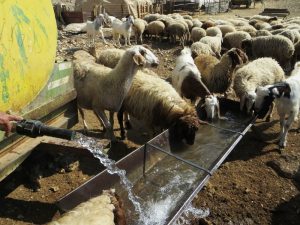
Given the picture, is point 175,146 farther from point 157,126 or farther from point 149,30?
point 149,30

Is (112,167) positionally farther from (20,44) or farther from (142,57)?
(142,57)

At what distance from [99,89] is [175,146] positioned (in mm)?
1714

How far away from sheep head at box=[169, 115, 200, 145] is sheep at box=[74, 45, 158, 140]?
1.10 meters

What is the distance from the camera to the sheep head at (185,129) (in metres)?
5.21

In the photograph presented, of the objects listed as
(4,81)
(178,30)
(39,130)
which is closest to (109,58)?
(4,81)

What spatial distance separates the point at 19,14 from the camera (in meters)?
3.15

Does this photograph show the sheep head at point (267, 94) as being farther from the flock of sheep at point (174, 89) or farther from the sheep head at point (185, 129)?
the sheep head at point (185, 129)

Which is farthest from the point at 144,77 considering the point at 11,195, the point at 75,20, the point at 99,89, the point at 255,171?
the point at 75,20

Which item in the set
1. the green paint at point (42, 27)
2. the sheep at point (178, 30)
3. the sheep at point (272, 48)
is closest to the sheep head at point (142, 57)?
the green paint at point (42, 27)

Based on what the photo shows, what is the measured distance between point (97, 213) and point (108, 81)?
3362 millimetres

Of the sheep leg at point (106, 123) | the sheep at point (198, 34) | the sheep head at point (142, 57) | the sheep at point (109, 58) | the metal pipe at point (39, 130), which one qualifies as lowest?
the sheep leg at point (106, 123)

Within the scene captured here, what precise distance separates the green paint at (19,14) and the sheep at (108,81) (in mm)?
2416

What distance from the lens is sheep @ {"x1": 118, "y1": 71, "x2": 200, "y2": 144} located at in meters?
5.28

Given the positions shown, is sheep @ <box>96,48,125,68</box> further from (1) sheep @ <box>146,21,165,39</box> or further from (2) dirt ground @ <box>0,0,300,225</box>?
(1) sheep @ <box>146,21,165,39</box>
